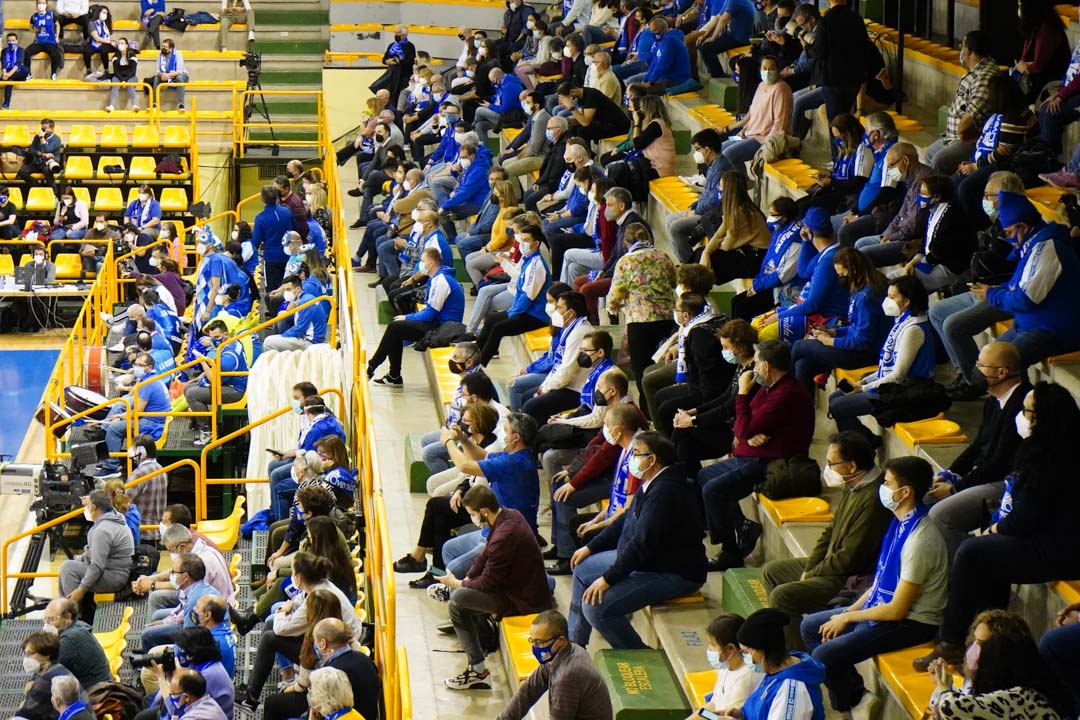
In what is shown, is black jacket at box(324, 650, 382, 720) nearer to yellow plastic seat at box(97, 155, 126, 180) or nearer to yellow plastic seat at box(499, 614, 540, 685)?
yellow plastic seat at box(499, 614, 540, 685)

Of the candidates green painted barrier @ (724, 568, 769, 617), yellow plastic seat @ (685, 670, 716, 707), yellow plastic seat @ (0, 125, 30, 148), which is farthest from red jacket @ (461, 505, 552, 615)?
yellow plastic seat @ (0, 125, 30, 148)

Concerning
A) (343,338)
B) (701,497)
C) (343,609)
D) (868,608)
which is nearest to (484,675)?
(343,609)

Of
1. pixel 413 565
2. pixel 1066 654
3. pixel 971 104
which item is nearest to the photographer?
pixel 1066 654

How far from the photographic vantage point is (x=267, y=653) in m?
7.97

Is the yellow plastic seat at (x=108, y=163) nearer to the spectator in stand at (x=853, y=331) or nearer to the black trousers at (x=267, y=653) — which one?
the black trousers at (x=267, y=653)

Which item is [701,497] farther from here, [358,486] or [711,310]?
[358,486]

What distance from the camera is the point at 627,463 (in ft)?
23.8

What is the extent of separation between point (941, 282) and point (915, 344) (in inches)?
40.4

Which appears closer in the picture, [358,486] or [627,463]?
[627,463]

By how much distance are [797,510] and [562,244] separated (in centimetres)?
471

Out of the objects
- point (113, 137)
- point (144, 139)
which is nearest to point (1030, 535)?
point (144, 139)

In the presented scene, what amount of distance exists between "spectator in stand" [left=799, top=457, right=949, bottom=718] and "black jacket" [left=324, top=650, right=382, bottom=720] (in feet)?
7.02

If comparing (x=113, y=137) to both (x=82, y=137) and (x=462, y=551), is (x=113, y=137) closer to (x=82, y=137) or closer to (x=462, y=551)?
(x=82, y=137)

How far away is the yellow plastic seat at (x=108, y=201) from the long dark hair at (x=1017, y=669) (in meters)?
18.3
